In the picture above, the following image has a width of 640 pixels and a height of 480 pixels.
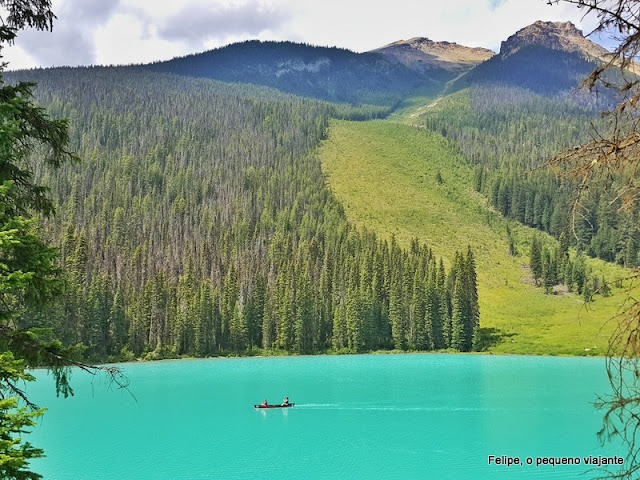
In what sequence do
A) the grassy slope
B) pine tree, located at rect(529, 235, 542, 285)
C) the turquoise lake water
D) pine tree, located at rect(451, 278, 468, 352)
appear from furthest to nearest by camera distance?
1. pine tree, located at rect(529, 235, 542, 285)
2. pine tree, located at rect(451, 278, 468, 352)
3. the grassy slope
4. the turquoise lake water

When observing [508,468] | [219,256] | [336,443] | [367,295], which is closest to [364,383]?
[336,443]

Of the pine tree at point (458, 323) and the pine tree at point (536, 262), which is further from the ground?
the pine tree at point (536, 262)

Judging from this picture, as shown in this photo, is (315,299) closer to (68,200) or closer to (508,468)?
(508,468)

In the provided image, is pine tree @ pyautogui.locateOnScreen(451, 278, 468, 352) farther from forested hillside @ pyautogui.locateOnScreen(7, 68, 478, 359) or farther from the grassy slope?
the grassy slope

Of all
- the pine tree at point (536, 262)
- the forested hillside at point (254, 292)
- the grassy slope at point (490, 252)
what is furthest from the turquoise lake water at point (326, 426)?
the pine tree at point (536, 262)

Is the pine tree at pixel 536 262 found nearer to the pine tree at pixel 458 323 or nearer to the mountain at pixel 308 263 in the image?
the mountain at pixel 308 263

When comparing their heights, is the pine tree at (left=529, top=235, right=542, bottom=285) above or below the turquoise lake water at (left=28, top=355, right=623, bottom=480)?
above

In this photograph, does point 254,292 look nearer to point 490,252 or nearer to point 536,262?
point 536,262

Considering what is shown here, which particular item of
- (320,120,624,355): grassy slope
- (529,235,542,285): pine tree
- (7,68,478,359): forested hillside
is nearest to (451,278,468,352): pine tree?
(7,68,478,359): forested hillside

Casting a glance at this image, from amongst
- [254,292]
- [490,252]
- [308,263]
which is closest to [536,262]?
[490,252]
